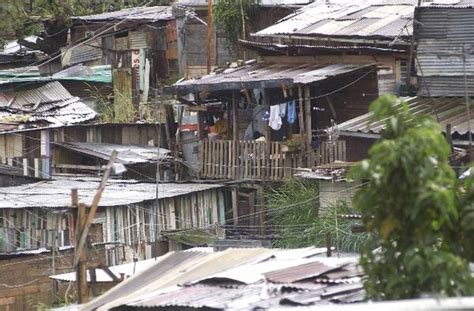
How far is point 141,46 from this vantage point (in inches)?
1238

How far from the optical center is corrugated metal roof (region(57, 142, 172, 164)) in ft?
84.2

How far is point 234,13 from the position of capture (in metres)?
29.3

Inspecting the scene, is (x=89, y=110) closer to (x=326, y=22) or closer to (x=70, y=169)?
(x=70, y=169)

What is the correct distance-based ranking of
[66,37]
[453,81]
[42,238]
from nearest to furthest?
[453,81], [42,238], [66,37]

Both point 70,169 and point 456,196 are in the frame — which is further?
point 70,169

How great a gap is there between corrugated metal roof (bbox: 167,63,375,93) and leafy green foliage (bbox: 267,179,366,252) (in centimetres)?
202

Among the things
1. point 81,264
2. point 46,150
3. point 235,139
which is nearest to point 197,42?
point 46,150

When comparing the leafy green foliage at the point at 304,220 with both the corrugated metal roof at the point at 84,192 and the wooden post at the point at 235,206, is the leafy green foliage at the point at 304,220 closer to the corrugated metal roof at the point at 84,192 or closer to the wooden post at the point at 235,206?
the wooden post at the point at 235,206

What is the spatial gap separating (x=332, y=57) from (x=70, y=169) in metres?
6.78

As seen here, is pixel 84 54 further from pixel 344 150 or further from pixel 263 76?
pixel 344 150

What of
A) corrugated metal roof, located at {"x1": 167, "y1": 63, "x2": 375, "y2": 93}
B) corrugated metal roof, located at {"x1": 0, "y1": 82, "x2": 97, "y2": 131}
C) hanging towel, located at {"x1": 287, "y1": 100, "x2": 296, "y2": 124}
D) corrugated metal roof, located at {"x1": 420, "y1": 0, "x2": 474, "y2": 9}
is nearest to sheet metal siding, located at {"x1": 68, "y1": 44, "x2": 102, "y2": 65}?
corrugated metal roof, located at {"x1": 0, "y1": 82, "x2": 97, "y2": 131}

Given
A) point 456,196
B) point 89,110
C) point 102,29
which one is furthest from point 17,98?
point 456,196

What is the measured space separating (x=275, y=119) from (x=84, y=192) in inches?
163

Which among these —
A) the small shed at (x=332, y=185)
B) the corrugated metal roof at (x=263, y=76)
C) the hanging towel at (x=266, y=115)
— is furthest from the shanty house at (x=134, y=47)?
the small shed at (x=332, y=185)
